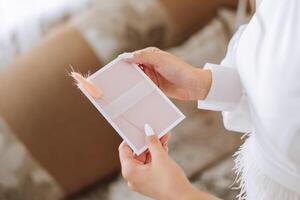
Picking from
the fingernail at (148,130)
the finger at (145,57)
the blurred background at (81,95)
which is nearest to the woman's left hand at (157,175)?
the fingernail at (148,130)

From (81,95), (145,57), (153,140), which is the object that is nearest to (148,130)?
(153,140)

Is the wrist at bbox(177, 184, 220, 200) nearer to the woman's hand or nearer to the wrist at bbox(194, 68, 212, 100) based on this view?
the woman's hand

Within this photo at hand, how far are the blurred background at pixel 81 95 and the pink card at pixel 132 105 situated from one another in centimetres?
Answer: 62

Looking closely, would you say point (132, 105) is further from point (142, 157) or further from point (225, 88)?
point (225, 88)

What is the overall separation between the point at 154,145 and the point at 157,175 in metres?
0.05

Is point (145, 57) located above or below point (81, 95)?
above

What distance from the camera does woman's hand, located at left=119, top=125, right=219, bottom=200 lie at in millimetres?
819

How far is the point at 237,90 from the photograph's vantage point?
1.01m

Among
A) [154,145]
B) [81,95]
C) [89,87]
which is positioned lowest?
[81,95]

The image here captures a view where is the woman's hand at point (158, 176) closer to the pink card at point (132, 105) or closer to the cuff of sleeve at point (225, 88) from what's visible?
the pink card at point (132, 105)

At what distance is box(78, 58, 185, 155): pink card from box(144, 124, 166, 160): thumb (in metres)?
0.02

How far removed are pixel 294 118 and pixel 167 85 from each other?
0.30m

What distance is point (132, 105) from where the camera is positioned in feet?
2.88

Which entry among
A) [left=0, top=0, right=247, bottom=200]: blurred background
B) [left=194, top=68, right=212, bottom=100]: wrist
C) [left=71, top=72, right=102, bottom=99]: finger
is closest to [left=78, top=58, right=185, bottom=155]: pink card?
[left=71, top=72, right=102, bottom=99]: finger
